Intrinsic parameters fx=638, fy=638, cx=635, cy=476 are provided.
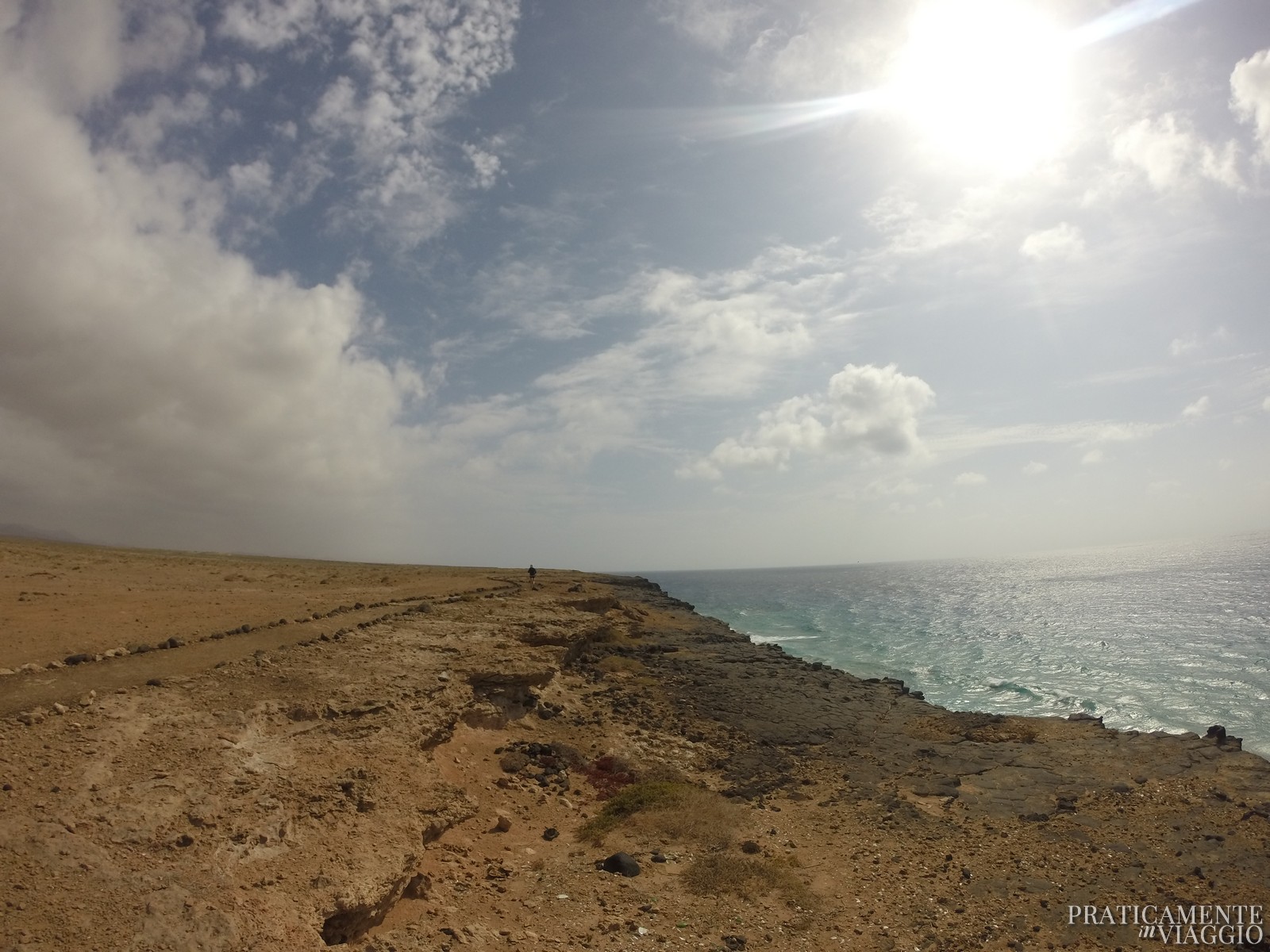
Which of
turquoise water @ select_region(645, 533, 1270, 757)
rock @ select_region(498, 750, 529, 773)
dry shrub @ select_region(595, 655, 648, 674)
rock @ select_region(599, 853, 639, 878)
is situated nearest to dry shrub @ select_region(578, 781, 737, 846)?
rock @ select_region(599, 853, 639, 878)

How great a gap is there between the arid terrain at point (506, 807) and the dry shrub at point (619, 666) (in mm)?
3208

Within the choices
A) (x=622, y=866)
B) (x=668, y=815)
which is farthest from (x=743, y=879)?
(x=668, y=815)

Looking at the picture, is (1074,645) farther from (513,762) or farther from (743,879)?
(513,762)

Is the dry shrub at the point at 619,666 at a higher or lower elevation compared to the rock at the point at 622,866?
lower

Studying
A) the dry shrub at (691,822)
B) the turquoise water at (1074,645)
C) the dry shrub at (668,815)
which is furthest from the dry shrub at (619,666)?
the turquoise water at (1074,645)

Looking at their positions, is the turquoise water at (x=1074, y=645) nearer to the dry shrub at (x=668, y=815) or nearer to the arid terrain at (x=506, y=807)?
the arid terrain at (x=506, y=807)

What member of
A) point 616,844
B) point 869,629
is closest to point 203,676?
point 616,844

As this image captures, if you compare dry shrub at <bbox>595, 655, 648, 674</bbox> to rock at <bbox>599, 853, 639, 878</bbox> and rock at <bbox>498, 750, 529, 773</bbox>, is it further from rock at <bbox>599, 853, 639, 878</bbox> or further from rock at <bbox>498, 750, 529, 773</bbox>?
rock at <bbox>599, 853, 639, 878</bbox>

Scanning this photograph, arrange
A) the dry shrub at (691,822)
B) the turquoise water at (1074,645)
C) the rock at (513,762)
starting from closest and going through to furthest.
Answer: the dry shrub at (691,822), the rock at (513,762), the turquoise water at (1074,645)

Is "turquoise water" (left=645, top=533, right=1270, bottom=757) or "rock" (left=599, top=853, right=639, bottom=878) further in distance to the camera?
"turquoise water" (left=645, top=533, right=1270, bottom=757)

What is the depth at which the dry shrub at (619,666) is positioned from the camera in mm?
25761

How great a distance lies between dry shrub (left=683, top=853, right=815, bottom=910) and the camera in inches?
414

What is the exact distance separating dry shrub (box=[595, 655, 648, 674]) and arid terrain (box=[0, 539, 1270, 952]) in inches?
126

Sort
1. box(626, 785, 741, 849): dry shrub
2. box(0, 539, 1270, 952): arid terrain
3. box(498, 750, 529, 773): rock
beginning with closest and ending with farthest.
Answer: box(0, 539, 1270, 952): arid terrain, box(626, 785, 741, 849): dry shrub, box(498, 750, 529, 773): rock
